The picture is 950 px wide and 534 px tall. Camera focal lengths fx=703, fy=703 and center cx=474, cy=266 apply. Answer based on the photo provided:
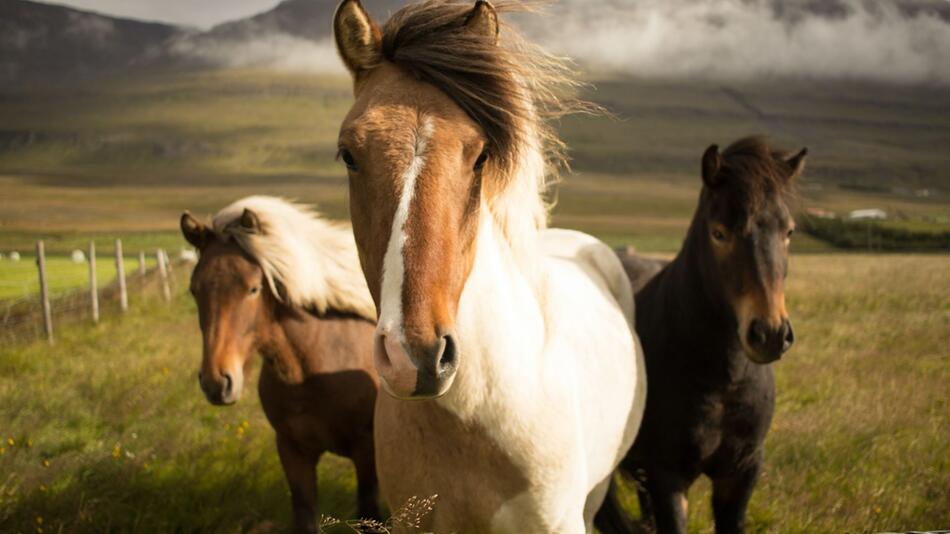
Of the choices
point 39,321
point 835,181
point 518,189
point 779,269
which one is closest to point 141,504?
point 518,189

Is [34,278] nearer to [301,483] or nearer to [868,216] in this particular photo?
[301,483]

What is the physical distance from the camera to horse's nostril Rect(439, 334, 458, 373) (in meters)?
1.76

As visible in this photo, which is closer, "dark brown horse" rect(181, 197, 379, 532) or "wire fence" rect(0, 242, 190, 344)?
"dark brown horse" rect(181, 197, 379, 532)

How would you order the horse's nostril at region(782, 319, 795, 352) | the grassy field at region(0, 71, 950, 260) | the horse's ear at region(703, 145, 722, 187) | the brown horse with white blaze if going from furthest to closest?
the grassy field at region(0, 71, 950, 260), the horse's ear at region(703, 145, 722, 187), the horse's nostril at region(782, 319, 795, 352), the brown horse with white blaze

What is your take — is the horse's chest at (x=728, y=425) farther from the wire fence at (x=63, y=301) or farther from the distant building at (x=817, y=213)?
the wire fence at (x=63, y=301)

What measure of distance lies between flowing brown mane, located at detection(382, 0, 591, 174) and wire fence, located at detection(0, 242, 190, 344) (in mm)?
11410

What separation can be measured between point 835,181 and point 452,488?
5872 inches

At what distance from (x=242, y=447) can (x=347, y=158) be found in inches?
175

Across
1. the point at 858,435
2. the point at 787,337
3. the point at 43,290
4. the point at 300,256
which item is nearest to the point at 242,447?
the point at 300,256

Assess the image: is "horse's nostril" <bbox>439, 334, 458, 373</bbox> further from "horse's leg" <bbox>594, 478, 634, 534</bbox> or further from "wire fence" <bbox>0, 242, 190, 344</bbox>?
"wire fence" <bbox>0, 242, 190, 344</bbox>

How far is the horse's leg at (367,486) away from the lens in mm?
4180

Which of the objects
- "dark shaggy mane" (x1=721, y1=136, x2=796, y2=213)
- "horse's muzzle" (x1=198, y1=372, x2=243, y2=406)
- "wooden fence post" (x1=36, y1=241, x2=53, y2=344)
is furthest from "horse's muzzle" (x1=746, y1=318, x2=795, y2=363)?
"wooden fence post" (x1=36, y1=241, x2=53, y2=344)

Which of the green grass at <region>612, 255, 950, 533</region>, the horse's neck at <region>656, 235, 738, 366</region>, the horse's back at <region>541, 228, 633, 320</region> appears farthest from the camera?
the green grass at <region>612, 255, 950, 533</region>

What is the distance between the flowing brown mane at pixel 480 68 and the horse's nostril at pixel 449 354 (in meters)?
0.63
